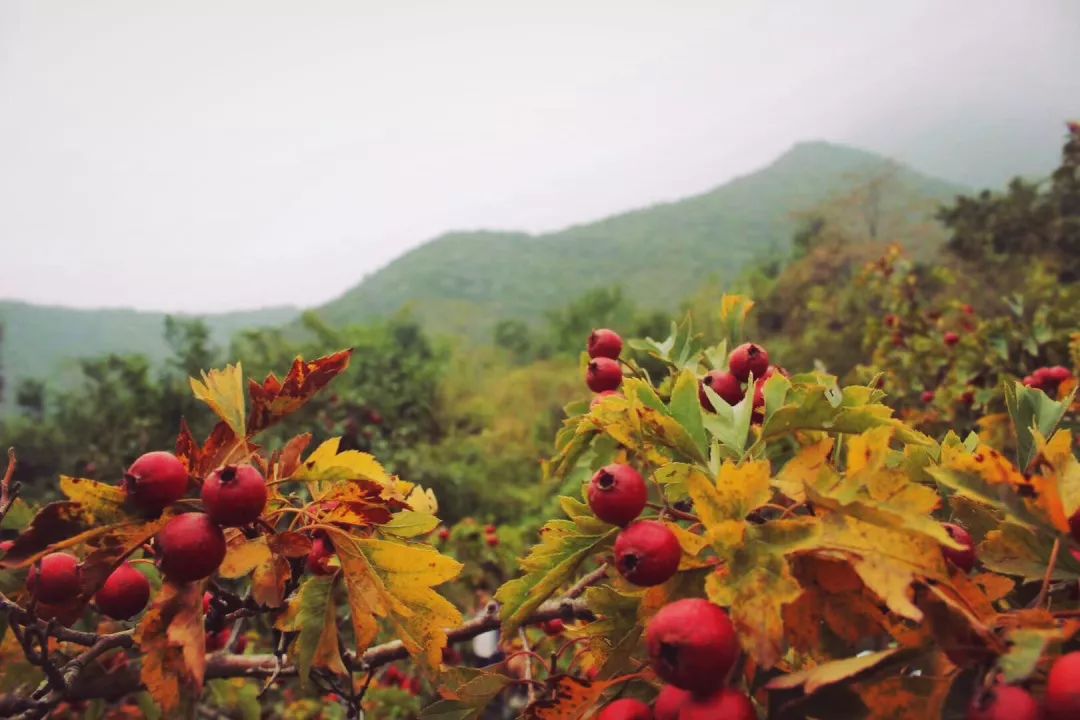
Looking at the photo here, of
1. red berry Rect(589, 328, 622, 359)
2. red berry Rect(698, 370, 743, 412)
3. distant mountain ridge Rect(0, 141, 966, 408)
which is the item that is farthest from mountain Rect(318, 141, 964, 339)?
red berry Rect(698, 370, 743, 412)

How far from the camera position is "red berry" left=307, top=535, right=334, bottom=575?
1.22 metres

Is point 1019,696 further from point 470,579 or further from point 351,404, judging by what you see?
point 351,404

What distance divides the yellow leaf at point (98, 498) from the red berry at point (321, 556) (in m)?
0.39

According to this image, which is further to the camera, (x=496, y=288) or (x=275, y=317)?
(x=275, y=317)

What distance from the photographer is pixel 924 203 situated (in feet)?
106

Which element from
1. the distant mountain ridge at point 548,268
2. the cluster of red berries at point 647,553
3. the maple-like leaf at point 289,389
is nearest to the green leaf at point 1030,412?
the cluster of red berries at point 647,553

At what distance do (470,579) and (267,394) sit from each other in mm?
5535

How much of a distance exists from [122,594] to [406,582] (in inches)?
18.1

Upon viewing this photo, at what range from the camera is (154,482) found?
90 centimetres

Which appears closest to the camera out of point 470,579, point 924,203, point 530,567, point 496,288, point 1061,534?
point 1061,534

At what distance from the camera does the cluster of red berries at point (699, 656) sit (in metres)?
0.69

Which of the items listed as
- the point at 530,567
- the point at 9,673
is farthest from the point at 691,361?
the point at 9,673

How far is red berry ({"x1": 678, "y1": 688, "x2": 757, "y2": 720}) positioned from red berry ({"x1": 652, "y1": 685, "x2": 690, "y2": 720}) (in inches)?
1.0

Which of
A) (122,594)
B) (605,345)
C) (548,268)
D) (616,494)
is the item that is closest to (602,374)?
(605,345)
